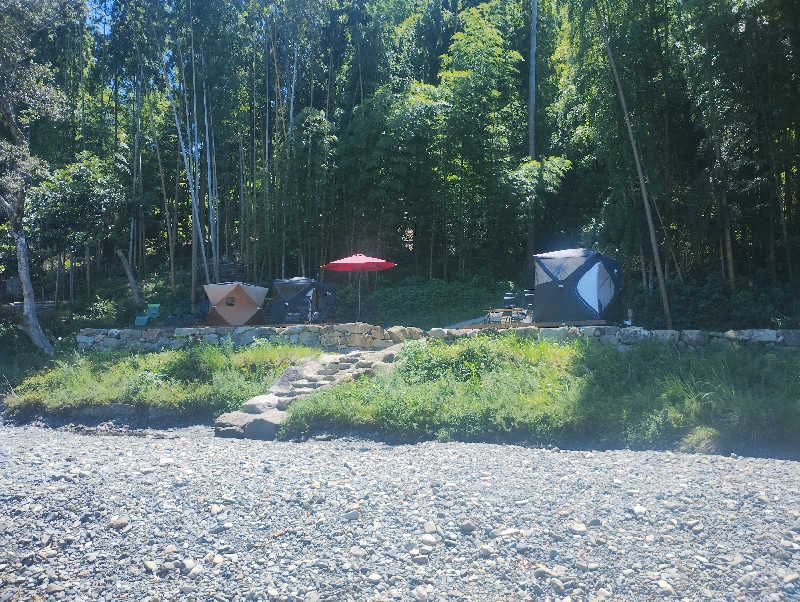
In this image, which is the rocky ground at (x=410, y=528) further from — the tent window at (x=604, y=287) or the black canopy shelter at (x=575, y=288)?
the tent window at (x=604, y=287)

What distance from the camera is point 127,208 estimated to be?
16.3 m

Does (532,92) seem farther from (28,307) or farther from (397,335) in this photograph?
(28,307)

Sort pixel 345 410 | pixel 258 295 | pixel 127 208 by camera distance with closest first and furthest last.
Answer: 1. pixel 345 410
2. pixel 258 295
3. pixel 127 208

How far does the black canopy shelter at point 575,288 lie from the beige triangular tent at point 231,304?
6125 millimetres

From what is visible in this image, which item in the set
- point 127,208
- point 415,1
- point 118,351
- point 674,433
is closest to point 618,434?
point 674,433

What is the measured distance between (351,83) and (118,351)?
9.77 m

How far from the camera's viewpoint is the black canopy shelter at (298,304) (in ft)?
42.5

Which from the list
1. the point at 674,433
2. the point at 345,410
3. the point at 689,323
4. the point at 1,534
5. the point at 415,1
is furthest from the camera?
the point at 415,1

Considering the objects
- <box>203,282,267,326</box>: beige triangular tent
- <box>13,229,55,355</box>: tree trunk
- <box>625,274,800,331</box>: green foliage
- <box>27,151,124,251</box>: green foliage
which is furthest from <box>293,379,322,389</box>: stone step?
<box>27,151,124,251</box>: green foliage

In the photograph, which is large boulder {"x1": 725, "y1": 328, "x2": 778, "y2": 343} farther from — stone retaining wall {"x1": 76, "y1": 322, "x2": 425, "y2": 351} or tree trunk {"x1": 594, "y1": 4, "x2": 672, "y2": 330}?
stone retaining wall {"x1": 76, "y1": 322, "x2": 425, "y2": 351}

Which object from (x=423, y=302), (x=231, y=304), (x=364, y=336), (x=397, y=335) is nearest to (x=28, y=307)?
(x=231, y=304)

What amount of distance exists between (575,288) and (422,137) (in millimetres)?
6267

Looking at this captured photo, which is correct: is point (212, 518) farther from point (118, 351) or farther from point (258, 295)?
point (258, 295)

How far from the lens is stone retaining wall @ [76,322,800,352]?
774 cm
